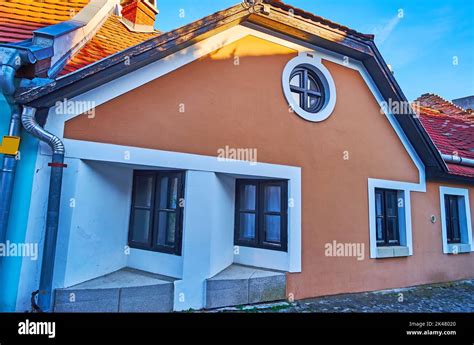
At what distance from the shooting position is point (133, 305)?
438 cm

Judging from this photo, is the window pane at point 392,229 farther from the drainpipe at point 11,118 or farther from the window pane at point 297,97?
the drainpipe at point 11,118

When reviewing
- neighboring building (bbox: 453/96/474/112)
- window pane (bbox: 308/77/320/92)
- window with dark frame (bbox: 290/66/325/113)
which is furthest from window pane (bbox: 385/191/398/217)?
neighboring building (bbox: 453/96/474/112)

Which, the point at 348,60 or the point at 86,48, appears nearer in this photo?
the point at 86,48

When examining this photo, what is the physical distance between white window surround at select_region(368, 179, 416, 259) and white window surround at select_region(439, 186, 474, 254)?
3.96 feet

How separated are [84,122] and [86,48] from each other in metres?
1.66

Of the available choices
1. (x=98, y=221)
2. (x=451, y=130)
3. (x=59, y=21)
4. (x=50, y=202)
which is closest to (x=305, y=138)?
(x=98, y=221)

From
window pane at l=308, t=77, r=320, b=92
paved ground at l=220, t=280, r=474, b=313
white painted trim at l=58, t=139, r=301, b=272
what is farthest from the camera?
window pane at l=308, t=77, r=320, b=92

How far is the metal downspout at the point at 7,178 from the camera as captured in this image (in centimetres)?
384

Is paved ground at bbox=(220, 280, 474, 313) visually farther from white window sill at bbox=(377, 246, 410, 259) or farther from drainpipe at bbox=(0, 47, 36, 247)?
drainpipe at bbox=(0, 47, 36, 247)

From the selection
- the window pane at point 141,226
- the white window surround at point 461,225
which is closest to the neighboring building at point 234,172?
the window pane at point 141,226

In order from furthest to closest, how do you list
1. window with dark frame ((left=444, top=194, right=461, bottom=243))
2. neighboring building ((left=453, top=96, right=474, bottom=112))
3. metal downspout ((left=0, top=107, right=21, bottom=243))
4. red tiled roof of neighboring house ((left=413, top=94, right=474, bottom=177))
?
neighboring building ((left=453, top=96, right=474, bottom=112)) < red tiled roof of neighboring house ((left=413, top=94, right=474, bottom=177)) < window with dark frame ((left=444, top=194, right=461, bottom=243)) < metal downspout ((left=0, top=107, right=21, bottom=243))

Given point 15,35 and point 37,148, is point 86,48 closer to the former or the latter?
point 15,35

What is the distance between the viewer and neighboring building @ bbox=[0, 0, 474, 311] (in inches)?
171

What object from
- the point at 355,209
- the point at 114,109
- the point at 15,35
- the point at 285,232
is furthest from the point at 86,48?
the point at 355,209
